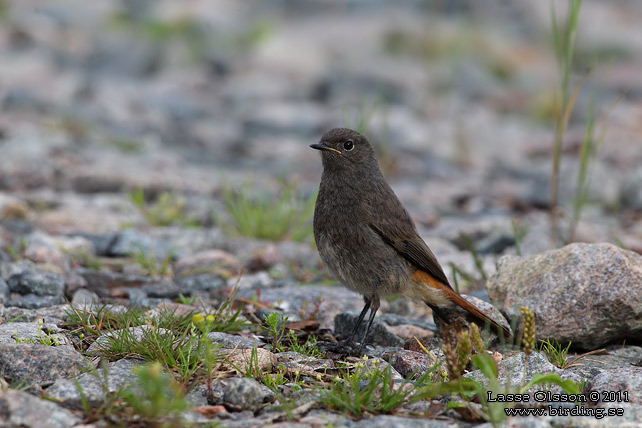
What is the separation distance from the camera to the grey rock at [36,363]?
3337mm

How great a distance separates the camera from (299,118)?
12.8m

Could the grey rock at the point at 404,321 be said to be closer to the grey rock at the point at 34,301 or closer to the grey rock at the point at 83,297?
the grey rock at the point at 83,297

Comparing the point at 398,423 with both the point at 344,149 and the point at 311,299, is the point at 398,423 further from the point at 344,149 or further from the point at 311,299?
the point at 344,149

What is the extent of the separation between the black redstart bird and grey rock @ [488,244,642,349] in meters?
0.52

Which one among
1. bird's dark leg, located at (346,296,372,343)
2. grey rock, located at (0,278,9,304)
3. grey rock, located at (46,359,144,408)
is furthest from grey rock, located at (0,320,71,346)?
bird's dark leg, located at (346,296,372,343)

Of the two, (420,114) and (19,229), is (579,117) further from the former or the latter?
(19,229)

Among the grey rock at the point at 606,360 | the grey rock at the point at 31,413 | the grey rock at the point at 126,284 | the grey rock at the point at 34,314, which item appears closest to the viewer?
the grey rock at the point at 31,413

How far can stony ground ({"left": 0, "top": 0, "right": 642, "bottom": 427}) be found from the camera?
398 cm

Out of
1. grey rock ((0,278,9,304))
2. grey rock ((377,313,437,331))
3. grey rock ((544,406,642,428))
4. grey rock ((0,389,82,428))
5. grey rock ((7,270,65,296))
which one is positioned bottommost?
grey rock ((0,389,82,428))

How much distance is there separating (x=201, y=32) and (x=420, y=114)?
6940 millimetres

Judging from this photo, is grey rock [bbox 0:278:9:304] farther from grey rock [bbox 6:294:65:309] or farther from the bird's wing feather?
the bird's wing feather

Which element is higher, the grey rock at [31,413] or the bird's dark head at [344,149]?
the bird's dark head at [344,149]

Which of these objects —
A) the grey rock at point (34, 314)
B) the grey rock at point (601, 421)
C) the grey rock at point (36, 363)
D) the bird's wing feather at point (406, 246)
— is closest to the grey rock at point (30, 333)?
the grey rock at point (34, 314)

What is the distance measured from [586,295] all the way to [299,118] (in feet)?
29.3
